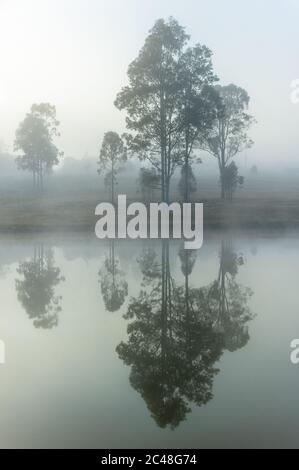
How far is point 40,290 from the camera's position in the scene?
50.0ft

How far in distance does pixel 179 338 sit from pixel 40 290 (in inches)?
274

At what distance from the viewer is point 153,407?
6.46m

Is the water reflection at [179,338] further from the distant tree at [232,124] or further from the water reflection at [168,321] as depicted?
the distant tree at [232,124]

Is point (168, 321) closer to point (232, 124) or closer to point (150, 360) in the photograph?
point (150, 360)

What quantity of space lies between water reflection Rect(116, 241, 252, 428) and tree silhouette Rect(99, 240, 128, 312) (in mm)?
508

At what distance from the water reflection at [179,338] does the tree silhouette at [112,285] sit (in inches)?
20.0

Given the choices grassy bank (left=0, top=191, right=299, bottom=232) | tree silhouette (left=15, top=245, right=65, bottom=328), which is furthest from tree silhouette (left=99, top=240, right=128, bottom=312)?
grassy bank (left=0, top=191, right=299, bottom=232)

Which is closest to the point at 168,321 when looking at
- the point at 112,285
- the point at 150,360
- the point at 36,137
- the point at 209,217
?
the point at 150,360

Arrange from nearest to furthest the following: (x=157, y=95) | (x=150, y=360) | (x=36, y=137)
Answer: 1. (x=150, y=360)
2. (x=157, y=95)
3. (x=36, y=137)

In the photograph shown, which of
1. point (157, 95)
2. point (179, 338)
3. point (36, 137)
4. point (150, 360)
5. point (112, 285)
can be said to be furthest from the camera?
point (36, 137)

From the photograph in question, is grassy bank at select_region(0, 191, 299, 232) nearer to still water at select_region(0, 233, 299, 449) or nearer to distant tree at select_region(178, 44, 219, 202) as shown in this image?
distant tree at select_region(178, 44, 219, 202)

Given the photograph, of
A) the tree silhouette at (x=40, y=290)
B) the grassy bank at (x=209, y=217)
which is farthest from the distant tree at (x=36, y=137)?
the tree silhouette at (x=40, y=290)

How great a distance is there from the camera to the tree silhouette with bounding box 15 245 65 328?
1193 cm
